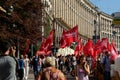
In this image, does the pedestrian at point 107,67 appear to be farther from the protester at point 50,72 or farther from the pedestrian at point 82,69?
the protester at point 50,72

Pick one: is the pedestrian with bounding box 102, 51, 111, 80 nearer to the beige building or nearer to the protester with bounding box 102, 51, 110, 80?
the protester with bounding box 102, 51, 110, 80

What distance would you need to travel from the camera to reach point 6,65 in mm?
9484

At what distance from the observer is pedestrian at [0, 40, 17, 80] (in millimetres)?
9453

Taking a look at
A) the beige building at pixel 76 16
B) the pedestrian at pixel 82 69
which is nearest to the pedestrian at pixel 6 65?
the pedestrian at pixel 82 69

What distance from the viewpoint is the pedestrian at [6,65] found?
9.45 metres

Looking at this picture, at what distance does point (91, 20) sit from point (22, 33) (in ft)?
317

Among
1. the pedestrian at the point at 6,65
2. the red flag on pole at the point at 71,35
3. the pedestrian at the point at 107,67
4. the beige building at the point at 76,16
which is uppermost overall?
the beige building at the point at 76,16

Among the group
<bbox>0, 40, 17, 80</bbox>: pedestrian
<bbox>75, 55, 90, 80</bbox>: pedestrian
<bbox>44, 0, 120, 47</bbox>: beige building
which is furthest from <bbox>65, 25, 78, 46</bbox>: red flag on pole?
<bbox>44, 0, 120, 47</bbox>: beige building

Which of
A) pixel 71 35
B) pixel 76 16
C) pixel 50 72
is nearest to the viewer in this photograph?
pixel 50 72

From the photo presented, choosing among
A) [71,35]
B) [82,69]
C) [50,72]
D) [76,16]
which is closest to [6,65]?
[50,72]

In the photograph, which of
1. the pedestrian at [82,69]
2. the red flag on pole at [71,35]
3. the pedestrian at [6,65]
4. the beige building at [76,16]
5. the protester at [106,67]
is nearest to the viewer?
the pedestrian at [6,65]

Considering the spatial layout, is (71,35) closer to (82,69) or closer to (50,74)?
(82,69)

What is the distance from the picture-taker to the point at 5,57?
31.2ft

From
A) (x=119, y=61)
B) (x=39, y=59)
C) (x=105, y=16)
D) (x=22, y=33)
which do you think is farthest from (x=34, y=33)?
(x=105, y=16)
